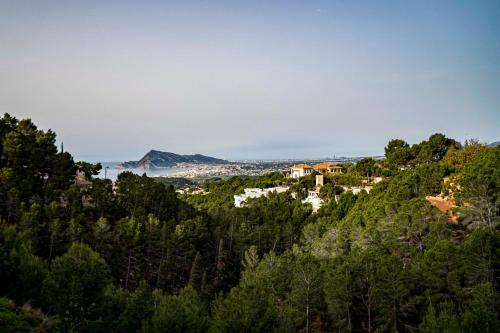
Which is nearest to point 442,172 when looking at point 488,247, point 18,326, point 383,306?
point 488,247

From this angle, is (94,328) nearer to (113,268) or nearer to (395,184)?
(113,268)

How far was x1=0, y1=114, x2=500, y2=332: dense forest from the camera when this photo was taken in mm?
15678

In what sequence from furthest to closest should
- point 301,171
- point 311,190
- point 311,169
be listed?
point 301,171
point 311,169
point 311,190

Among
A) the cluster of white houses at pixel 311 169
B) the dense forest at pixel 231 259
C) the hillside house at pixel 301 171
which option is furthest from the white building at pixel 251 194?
the dense forest at pixel 231 259

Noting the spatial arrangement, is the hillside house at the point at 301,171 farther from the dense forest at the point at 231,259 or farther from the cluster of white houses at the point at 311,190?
the dense forest at the point at 231,259

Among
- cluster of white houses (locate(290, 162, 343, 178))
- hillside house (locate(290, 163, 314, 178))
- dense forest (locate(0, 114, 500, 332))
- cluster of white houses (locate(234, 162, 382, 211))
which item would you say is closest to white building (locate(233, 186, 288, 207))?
cluster of white houses (locate(234, 162, 382, 211))

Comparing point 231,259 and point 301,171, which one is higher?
point 301,171

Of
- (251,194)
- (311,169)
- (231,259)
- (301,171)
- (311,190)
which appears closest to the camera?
(231,259)

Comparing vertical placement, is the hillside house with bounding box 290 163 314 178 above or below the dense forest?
above

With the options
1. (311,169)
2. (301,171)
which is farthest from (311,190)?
(301,171)

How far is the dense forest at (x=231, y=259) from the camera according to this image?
15678mm

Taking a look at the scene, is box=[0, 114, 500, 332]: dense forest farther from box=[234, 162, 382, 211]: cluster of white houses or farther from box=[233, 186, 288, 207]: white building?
box=[233, 186, 288, 207]: white building

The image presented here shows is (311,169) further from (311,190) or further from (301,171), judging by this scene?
(311,190)

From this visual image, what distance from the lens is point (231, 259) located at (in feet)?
131
